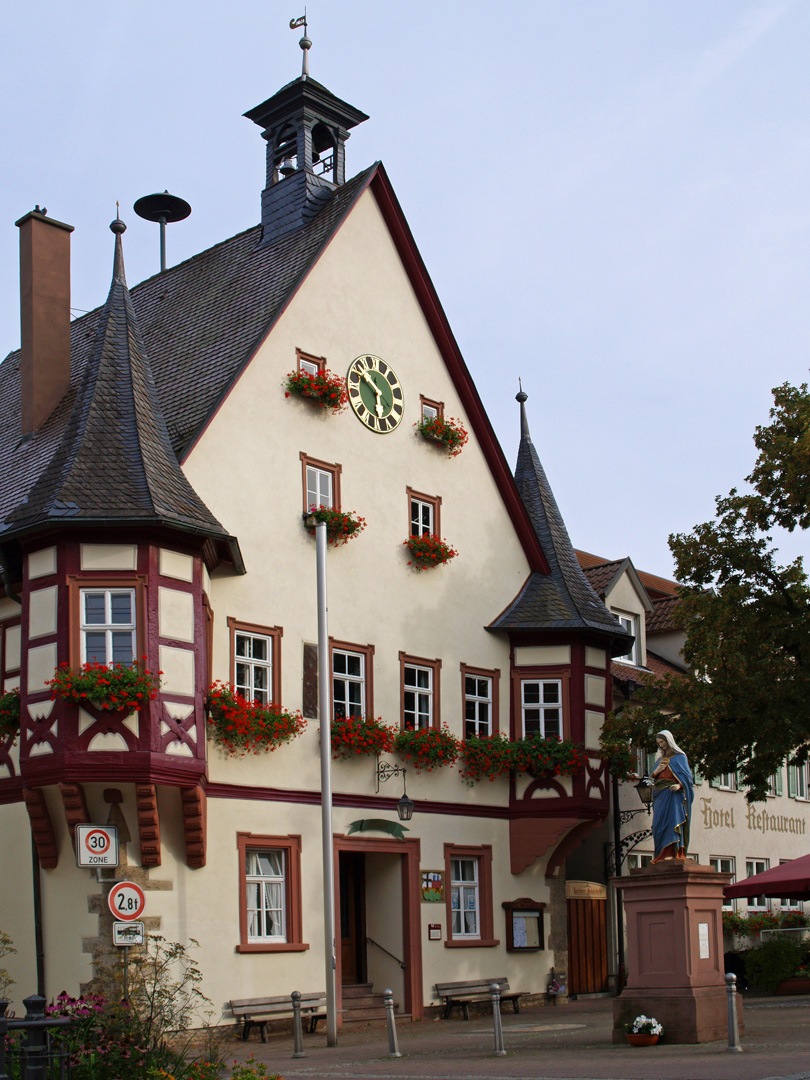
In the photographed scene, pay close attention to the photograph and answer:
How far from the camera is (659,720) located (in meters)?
23.5

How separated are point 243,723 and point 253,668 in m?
1.33

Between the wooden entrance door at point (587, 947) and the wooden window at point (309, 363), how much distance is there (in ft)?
35.6

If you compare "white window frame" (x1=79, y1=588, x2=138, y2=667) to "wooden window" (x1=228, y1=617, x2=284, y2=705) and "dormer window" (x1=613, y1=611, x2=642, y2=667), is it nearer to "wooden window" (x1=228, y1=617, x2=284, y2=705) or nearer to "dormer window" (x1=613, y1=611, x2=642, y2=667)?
"wooden window" (x1=228, y1=617, x2=284, y2=705)

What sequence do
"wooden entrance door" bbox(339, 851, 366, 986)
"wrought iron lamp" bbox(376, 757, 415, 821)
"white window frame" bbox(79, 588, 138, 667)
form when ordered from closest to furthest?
"white window frame" bbox(79, 588, 138, 667), "wrought iron lamp" bbox(376, 757, 415, 821), "wooden entrance door" bbox(339, 851, 366, 986)

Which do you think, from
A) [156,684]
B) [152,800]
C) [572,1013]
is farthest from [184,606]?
[572,1013]

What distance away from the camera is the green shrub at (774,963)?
25922 millimetres

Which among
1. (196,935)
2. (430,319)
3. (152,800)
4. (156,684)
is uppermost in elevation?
(430,319)

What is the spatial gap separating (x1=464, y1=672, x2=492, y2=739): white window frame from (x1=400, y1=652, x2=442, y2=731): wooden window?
78 cm

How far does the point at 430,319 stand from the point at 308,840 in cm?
982

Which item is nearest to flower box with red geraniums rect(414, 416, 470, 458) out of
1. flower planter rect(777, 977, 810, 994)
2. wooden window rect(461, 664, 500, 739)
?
wooden window rect(461, 664, 500, 739)

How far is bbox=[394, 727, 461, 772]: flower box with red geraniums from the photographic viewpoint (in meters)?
22.6

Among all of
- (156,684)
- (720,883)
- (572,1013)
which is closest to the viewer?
(720,883)

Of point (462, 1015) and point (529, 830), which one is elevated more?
point (529, 830)

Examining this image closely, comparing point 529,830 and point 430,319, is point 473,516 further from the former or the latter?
point 529,830
